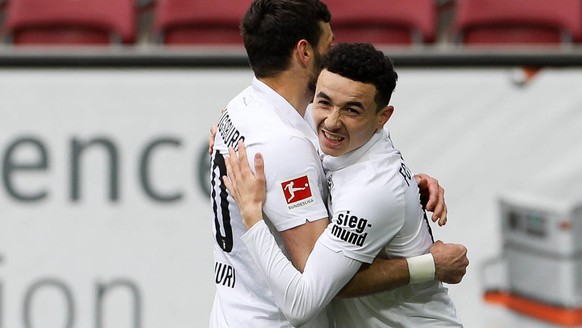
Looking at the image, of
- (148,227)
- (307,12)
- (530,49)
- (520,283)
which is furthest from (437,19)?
(307,12)

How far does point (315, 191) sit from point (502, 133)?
1.91 meters

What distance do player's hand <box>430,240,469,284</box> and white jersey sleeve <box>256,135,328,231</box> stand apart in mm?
327

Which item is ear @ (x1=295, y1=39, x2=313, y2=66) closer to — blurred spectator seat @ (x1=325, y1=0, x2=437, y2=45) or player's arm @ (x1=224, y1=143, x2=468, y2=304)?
player's arm @ (x1=224, y1=143, x2=468, y2=304)

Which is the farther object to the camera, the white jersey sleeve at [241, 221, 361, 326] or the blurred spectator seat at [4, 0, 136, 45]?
the blurred spectator seat at [4, 0, 136, 45]

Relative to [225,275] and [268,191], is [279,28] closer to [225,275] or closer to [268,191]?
[268,191]

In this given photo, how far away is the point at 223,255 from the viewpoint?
3.14 m

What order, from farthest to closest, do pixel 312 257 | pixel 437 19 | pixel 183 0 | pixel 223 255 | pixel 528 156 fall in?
pixel 437 19 → pixel 183 0 → pixel 528 156 → pixel 223 255 → pixel 312 257

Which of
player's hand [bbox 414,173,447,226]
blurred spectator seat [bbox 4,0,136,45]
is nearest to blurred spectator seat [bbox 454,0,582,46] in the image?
blurred spectator seat [bbox 4,0,136,45]

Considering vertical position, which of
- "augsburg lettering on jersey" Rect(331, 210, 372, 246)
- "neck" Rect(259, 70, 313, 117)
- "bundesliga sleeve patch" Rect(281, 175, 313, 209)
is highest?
"neck" Rect(259, 70, 313, 117)

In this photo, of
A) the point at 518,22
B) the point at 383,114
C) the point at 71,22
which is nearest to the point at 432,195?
the point at 383,114

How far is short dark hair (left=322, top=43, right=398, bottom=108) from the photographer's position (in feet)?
9.39

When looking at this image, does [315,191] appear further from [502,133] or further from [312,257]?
[502,133]

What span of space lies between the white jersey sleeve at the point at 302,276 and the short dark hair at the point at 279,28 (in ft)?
1.47

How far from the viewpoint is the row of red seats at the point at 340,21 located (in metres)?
5.21
